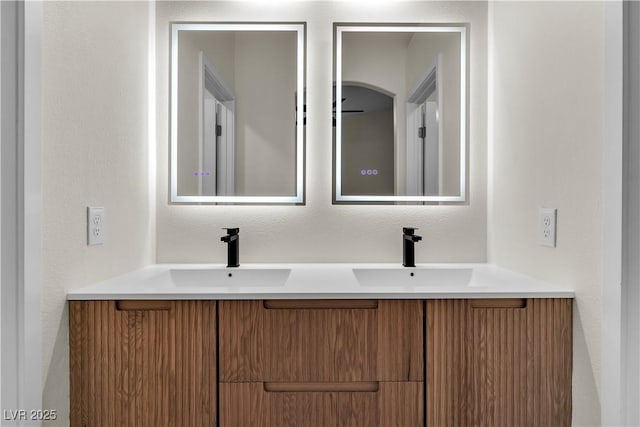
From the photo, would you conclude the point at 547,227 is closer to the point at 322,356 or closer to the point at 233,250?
the point at 322,356

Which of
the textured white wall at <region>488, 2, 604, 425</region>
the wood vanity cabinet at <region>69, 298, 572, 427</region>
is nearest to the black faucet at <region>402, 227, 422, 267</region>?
the textured white wall at <region>488, 2, 604, 425</region>

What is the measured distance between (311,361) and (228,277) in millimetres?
561

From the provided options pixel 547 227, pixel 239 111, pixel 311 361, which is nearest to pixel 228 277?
pixel 311 361

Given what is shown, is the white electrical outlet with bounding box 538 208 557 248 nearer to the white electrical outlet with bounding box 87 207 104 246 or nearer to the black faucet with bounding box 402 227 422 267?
the black faucet with bounding box 402 227 422 267

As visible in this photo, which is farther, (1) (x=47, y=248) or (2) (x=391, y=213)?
(2) (x=391, y=213)

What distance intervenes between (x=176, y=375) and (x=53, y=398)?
1.00 ft

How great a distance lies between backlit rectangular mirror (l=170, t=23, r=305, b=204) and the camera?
163cm

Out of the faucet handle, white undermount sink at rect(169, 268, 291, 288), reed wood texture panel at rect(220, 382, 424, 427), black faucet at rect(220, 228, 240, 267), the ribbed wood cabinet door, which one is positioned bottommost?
reed wood texture panel at rect(220, 382, 424, 427)

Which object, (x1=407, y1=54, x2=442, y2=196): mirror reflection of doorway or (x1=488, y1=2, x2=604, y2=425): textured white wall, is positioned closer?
(x1=488, y1=2, x2=604, y2=425): textured white wall

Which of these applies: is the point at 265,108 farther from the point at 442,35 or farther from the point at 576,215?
the point at 576,215

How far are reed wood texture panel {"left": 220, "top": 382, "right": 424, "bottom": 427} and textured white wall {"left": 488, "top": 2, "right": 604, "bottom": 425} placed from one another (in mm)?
485

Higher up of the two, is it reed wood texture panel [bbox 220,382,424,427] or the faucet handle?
the faucet handle

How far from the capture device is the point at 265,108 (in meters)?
1.63

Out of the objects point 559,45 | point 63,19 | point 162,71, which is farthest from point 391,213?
point 63,19
